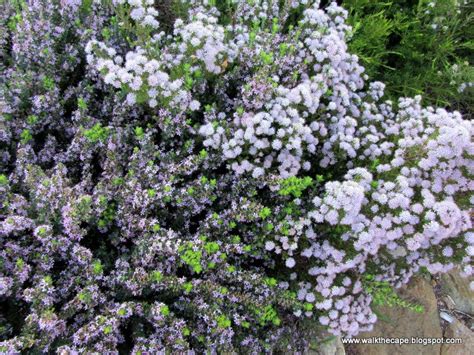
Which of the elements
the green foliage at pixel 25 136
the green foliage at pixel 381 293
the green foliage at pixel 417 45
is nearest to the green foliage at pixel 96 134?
the green foliage at pixel 25 136

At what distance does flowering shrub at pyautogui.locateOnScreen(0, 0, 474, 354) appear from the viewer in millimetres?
2656

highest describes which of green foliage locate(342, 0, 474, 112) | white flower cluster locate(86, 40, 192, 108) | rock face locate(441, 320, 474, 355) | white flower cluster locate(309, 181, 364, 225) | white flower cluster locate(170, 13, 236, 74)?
green foliage locate(342, 0, 474, 112)

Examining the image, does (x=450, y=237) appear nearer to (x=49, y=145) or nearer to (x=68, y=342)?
(x=68, y=342)

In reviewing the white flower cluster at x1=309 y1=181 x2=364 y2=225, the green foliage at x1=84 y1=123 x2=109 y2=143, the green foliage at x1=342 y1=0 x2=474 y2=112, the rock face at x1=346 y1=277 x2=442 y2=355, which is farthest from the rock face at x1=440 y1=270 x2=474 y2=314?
the green foliage at x1=84 y1=123 x2=109 y2=143

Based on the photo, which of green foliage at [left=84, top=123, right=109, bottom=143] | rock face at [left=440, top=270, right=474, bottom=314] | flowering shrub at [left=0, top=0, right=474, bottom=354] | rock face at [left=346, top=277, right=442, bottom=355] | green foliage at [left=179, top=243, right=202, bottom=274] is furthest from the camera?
rock face at [left=440, top=270, right=474, bottom=314]

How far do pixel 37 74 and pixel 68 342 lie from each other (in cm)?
198

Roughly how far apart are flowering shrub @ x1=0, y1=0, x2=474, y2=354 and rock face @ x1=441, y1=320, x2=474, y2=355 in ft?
4.23

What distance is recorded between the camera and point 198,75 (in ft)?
10.2

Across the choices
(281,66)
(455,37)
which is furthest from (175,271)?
(455,37)

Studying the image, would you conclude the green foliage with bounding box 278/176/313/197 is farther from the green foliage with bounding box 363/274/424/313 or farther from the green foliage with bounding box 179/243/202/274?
the green foliage with bounding box 363/274/424/313

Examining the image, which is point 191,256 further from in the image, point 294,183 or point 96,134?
point 96,134

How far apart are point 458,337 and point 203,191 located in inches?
116

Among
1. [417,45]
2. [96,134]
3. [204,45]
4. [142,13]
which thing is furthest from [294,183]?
[417,45]

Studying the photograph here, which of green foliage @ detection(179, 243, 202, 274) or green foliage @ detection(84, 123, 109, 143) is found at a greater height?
green foliage @ detection(84, 123, 109, 143)
